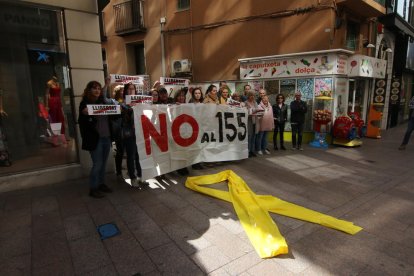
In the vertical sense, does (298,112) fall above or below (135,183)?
above

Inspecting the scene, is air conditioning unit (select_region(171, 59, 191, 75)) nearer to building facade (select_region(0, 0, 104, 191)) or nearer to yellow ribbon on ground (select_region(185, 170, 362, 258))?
building facade (select_region(0, 0, 104, 191))

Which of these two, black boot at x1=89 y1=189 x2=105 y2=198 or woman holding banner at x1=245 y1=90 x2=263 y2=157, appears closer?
black boot at x1=89 y1=189 x2=105 y2=198

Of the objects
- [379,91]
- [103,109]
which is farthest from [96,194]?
[379,91]

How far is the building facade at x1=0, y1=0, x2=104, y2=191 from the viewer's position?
515 centimetres

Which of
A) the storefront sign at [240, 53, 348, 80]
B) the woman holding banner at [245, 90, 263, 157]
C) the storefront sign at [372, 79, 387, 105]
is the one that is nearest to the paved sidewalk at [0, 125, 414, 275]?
the woman holding banner at [245, 90, 263, 157]

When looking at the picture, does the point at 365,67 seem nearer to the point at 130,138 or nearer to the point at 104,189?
the point at 130,138

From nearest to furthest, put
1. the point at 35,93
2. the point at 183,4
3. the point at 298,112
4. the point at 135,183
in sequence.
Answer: the point at 135,183 < the point at 35,93 < the point at 298,112 < the point at 183,4

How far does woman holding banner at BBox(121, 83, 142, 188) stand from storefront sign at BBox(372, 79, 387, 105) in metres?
10.6

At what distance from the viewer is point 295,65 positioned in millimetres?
9523

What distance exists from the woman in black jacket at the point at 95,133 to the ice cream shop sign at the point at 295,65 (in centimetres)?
708

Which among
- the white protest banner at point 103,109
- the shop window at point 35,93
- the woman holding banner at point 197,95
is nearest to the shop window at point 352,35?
the woman holding banner at point 197,95

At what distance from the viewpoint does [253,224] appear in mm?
3496

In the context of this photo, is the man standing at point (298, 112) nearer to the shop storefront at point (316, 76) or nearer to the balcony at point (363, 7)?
the shop storefront at point (316, 76)

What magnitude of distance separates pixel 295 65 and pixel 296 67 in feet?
0.26
